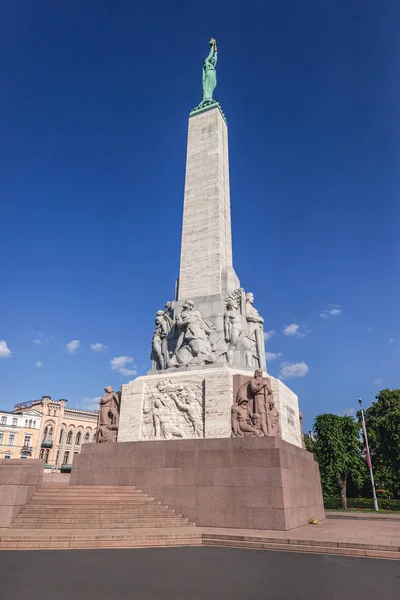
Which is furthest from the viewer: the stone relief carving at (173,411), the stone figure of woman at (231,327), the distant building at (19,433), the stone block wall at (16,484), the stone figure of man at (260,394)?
the distant building at (19,433)

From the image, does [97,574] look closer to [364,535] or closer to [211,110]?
[364,535]

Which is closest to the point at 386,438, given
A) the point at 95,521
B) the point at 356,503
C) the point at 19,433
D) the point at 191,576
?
the point at 356,503

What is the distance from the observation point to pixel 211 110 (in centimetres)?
2091

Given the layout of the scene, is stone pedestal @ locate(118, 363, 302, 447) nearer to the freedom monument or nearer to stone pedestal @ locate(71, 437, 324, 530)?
the freedom monument

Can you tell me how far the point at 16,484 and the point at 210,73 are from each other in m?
22.0

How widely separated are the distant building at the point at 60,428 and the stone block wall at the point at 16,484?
57.4m

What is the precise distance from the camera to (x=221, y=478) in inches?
454

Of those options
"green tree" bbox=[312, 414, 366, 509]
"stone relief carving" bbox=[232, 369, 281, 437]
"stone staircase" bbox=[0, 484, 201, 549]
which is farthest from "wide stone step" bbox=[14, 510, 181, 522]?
"green tree" bbox=[312, 414, 366, 509]

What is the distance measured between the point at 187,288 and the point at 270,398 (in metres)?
6.43

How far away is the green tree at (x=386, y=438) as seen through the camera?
40.8 meters

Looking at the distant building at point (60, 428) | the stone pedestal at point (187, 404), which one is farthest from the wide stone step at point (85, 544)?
the distant building at point (60, 428)

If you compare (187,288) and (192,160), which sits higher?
(192,160)

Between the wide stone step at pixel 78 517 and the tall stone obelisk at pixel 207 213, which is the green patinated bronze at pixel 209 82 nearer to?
the tall stone obelisk at pixel 207 213

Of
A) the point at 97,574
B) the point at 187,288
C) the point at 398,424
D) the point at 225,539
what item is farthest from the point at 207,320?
the point at 398,424
